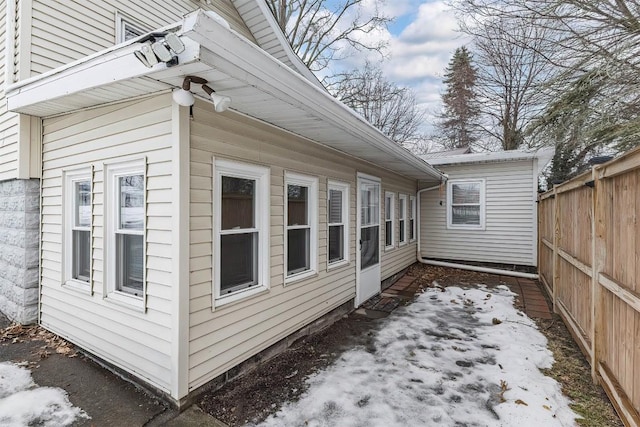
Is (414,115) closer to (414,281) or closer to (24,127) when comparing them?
(414,281)

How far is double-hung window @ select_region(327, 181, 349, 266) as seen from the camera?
15.8 feet

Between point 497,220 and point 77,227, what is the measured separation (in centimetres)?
891

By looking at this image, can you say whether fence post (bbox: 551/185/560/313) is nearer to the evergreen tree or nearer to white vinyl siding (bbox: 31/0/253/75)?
white vinyl siding (bbox: 31/0/253/75)

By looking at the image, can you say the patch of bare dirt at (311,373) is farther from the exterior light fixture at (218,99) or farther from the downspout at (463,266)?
the downspout at (463,266)

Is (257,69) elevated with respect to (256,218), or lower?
elevated

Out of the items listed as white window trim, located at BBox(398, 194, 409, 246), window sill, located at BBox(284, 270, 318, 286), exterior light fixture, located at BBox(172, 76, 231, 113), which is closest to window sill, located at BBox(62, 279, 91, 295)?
window sill, located at BBox(284, 270, 318, 286)

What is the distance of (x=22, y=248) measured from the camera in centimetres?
393

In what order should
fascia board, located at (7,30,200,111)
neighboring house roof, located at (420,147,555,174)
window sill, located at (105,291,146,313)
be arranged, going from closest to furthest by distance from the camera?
fascia board, located at (7,30,200,111), window sill, located at (105,291,146,313), neighboring house roof, located at (420,147,555,174)

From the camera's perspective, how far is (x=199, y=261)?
105 inches

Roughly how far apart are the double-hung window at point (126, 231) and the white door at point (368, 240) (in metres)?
3.33

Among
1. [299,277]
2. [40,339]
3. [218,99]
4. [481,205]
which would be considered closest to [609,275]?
[299,277]

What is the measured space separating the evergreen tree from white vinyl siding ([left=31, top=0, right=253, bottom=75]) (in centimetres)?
1486

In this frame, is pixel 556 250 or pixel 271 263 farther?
pixel 556 250

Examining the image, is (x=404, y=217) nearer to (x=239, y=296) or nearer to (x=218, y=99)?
(x=239, y=296)
